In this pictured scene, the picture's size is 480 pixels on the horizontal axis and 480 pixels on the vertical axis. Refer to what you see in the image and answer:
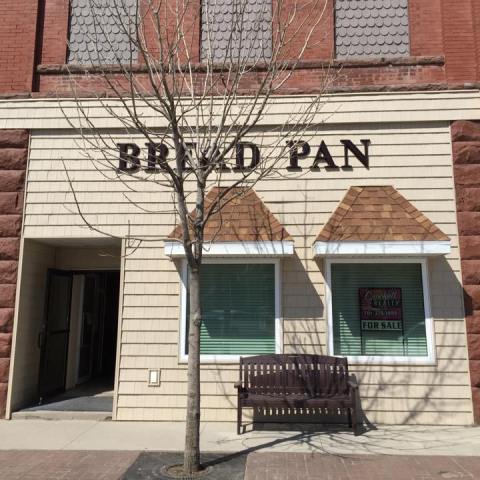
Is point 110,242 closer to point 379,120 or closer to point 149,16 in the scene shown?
point 149,16

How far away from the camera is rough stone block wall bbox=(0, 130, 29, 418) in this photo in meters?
7.77

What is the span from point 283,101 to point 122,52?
2985mm

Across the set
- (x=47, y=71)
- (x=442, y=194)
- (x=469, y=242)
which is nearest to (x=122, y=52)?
(x=47, y=71)

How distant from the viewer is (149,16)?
855 cm

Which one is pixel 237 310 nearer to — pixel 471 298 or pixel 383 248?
pixel 383 248

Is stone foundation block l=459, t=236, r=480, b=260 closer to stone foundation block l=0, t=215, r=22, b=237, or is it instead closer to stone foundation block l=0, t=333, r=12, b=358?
stone foundation block l=0, t=215, r=22, b=237

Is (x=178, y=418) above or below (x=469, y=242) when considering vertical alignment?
below

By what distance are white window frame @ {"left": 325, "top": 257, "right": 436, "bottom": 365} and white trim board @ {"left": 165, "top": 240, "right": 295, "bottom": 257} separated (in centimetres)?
85

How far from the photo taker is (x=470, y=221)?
25.0 ft

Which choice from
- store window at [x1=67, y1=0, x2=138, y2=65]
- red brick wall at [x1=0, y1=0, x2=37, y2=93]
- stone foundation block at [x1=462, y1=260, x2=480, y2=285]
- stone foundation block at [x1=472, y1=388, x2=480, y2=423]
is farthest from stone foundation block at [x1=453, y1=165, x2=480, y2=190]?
red brick wall at [x1=0, y1=0, x2=37, y2=93]

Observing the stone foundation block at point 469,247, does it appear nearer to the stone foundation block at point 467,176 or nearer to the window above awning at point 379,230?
the window above awning at point 379,230

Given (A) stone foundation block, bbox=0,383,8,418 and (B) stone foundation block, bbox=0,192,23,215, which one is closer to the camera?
(A) stone foundation block, bbox=0,383,8,418

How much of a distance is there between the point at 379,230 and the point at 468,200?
162cm

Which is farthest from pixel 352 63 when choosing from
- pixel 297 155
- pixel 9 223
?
pixel 9 223
